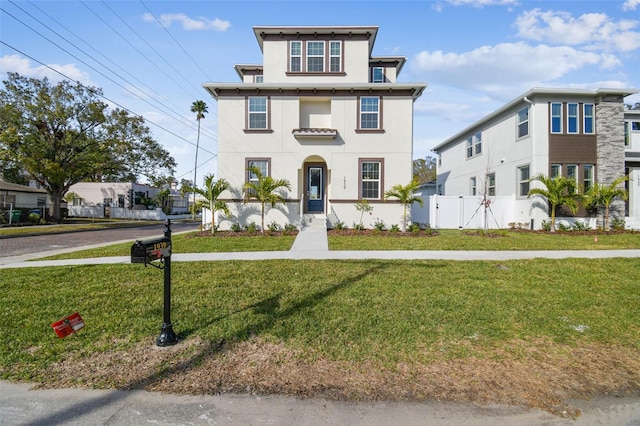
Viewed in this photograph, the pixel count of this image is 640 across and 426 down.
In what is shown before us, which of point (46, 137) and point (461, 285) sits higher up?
point (46, 137)

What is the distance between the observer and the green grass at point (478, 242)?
10.8 meters

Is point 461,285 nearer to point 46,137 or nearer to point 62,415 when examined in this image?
point 62,415

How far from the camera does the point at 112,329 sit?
4219 mm

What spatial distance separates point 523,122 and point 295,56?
12.5 m

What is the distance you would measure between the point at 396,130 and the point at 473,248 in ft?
23.2

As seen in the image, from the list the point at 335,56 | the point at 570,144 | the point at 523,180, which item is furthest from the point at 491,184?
the point at 335,56

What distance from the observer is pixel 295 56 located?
16391 mm

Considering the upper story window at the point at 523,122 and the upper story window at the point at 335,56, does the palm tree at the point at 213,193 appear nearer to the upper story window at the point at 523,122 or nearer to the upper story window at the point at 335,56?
the upper story window at the point at 335,56

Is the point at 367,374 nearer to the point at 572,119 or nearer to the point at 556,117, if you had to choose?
the point at 556,117

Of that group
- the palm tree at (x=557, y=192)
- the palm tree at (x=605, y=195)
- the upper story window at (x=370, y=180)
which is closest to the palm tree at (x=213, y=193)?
the upper story window at (x=370, y=180)

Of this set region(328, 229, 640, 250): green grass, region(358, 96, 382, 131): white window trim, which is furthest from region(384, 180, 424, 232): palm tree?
region(358, 96, 382, 131): white window trim

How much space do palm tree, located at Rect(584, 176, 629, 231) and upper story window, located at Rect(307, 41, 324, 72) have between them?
14.6m

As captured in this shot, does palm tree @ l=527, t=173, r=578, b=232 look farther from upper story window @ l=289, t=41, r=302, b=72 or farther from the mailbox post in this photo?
the mailbox post

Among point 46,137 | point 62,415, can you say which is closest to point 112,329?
point 62,415
